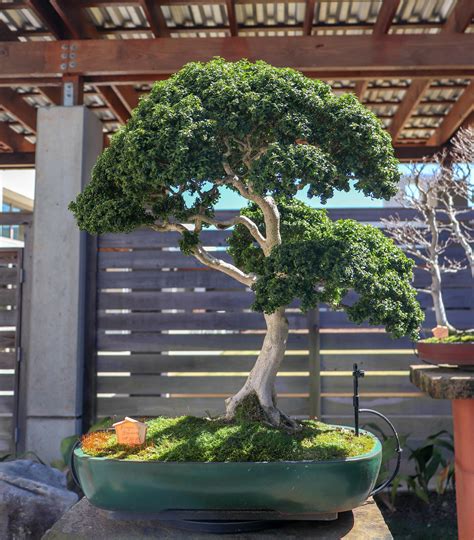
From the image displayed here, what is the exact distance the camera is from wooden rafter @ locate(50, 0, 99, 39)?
134 inches

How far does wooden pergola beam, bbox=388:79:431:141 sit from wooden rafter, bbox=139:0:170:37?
2000mm

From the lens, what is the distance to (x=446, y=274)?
10.8 feet

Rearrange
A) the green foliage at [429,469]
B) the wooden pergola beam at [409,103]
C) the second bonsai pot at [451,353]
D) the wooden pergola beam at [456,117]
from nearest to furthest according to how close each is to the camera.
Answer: the second bonsai pot at [451,353]
the green foliage at [429,469]
the wooden pergola beam at [409,103]
the wooden pergola beam at [456,117]

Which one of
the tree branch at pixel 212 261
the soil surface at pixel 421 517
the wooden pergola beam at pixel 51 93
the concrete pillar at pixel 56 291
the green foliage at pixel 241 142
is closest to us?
the green foliage at pixel 241 142

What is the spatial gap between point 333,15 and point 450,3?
0.73 metres

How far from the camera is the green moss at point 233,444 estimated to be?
1344 millimetres

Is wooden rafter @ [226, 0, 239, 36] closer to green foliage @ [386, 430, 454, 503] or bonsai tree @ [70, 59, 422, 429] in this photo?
bonsai tree @ [70, 59, 422, 429]

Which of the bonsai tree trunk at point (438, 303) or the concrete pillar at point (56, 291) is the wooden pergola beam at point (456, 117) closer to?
the bonsai tree trunk at point (438, 303)

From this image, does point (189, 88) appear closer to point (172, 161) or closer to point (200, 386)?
point (172, 161)

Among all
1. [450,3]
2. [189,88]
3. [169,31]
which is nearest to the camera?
[189,88]

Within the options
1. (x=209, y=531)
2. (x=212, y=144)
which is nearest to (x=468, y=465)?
(x=209, y=531)

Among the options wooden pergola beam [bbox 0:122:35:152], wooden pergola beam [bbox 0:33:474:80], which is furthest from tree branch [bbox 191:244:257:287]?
wooden pergola beam [bbox 0:122:35:152]

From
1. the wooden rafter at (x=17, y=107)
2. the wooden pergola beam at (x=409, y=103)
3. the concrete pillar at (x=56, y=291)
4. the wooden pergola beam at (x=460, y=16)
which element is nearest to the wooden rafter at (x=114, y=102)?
the wooden rafter at (x=17, y=107)

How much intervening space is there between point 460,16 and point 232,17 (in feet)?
4.57
